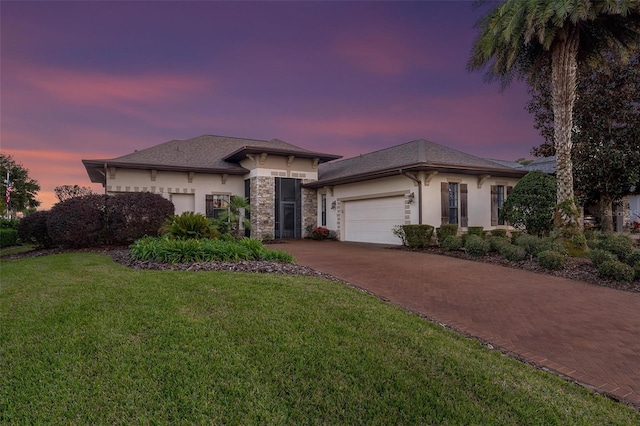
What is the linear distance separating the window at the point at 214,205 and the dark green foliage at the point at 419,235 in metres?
10.0

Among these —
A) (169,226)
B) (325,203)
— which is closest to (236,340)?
(169,226)

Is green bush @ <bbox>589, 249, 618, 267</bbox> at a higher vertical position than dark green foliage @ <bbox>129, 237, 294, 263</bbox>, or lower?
lower

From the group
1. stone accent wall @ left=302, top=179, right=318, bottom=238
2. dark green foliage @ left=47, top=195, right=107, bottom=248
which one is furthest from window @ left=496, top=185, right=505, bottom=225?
dark green foliage @ left=47, top=195, right=107, bottom=248

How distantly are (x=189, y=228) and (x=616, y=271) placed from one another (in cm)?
1064

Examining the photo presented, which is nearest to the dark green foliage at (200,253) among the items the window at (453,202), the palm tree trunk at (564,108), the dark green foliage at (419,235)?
the dark green foliage at (419,235)

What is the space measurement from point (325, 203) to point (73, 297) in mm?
15335

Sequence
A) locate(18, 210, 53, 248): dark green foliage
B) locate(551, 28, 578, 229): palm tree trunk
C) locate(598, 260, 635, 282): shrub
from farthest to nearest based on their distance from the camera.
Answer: locate(18, 210, 53, 248): dark green foliage < locate(551, 28, 578, 229): palm tree trunk < locate(598, 260, 635, 282): shrub

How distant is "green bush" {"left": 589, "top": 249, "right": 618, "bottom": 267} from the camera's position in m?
8.01

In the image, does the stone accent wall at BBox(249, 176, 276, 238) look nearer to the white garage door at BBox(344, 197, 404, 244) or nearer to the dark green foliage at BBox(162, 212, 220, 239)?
the white garage door at BBox(344, 197, 404, 244)

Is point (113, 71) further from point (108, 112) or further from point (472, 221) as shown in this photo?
point (472, 221)

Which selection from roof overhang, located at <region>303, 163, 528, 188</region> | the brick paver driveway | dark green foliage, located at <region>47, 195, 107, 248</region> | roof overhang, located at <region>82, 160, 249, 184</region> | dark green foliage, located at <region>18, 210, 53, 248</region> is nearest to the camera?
the brick paver driveway

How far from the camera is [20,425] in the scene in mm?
2473

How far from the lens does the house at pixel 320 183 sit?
1474 centimetres

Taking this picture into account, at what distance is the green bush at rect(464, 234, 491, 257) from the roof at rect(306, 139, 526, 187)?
3.68m
